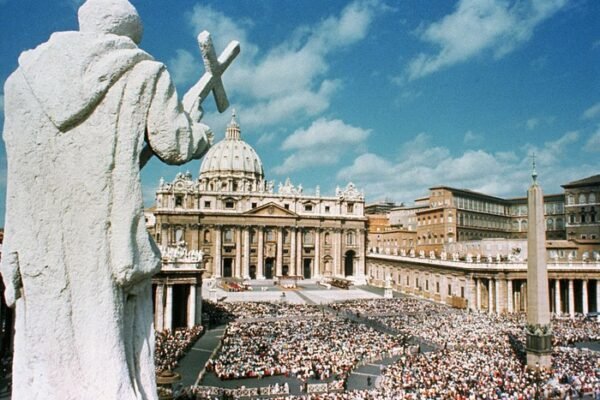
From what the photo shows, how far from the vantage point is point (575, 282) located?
44375mm

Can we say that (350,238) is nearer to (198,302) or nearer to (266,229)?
(266,229)

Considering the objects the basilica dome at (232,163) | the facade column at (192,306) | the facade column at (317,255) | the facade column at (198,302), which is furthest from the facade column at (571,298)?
the basilica dome at (232,163)

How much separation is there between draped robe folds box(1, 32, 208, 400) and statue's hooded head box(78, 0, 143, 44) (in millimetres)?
198

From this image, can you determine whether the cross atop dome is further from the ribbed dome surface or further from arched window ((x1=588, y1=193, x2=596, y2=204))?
arched window ((x1=588, y1=193, x2=596, y2=204))

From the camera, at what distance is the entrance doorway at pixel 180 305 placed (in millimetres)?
32156

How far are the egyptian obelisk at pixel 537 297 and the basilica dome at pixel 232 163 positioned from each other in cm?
7356

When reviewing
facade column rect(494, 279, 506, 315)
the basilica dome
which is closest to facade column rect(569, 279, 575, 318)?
facade column rect(494, 279, 506, 315)

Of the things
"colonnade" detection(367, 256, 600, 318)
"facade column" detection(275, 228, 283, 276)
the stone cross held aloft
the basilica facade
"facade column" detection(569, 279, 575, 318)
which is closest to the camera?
the stone cross held aloft

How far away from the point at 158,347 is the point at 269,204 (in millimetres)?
46817

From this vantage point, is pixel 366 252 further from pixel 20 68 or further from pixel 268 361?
pixel 20 68

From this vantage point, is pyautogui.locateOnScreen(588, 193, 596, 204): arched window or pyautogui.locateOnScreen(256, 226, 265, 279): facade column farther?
pyautogui.locateOnScreen(256, 226, 265, 279): facade column

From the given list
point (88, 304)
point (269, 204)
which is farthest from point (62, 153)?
point (269, 204)

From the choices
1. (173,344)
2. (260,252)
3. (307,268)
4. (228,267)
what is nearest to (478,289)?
(173,344)

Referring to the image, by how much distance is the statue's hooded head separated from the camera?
162 inches
